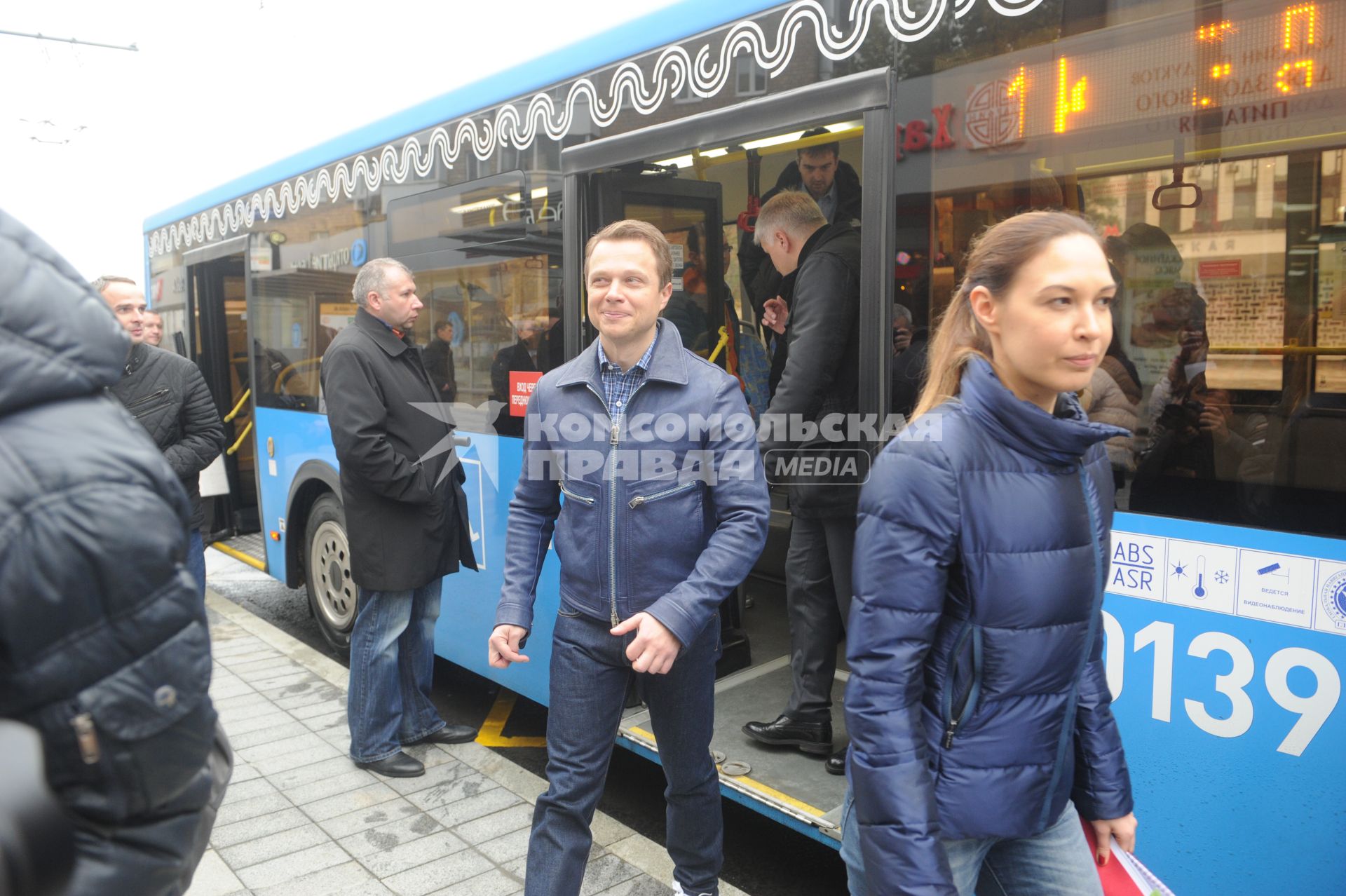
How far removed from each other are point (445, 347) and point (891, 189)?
2606 millimetres

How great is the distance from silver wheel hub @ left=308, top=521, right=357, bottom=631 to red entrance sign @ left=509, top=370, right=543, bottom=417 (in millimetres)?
1703

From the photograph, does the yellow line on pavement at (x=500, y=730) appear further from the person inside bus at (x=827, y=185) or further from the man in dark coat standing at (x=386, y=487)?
the person inside bus at (x=827, y=185)

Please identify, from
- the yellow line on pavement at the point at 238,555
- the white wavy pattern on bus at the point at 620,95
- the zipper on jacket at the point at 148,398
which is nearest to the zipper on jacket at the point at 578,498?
the white wavy pattern on bus at the point at 620,95

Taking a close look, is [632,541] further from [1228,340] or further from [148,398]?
[148,398]

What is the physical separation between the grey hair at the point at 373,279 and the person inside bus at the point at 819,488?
1.61m

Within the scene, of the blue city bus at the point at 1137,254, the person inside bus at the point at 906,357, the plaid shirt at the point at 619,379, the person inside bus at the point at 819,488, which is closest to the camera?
the blue city bus at the point at 1137,254

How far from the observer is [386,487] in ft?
12.7

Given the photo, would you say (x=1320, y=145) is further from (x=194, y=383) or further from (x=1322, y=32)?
(x=194, y=383)

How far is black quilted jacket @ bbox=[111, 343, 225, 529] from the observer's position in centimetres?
442

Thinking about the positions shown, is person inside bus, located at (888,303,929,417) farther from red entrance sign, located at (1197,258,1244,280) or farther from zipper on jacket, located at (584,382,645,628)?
zipper on jacket, located at (584,382,645,628)

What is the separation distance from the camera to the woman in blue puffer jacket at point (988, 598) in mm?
1600

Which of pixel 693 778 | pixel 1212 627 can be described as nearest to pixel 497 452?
pixel 693 778

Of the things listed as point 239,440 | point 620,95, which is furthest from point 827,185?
point 239,440

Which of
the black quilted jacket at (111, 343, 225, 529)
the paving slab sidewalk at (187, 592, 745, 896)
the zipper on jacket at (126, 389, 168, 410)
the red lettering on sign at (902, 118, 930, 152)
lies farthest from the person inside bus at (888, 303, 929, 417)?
the zipper on jacket at (126, 389, 168, 410)
